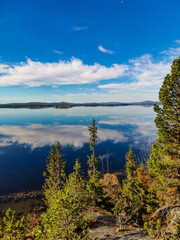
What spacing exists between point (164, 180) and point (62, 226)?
12.7 meters

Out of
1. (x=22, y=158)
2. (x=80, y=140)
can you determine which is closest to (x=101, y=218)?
(x=22, y=158)

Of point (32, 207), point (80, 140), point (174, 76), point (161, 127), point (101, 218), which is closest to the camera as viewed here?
point (174, 76)

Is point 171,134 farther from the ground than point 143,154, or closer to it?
Answer: farther from the ground

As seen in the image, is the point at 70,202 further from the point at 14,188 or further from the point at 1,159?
the point at 1,159

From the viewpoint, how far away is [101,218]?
2533 centimetres

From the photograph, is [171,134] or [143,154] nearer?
[171,134]

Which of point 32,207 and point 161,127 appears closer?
point 161,127

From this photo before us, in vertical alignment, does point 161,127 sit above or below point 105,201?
above

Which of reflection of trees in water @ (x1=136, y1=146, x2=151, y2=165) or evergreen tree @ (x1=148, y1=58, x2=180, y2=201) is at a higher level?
evergreen tree @ (x1=148, y1=58, x2=180, y2=201)

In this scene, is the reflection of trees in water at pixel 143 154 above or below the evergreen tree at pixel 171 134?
below

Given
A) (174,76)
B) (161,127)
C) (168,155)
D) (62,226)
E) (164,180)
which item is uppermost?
(174,76)

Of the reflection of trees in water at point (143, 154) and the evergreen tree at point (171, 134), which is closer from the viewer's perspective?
the evergreen tree at point (171, 134)

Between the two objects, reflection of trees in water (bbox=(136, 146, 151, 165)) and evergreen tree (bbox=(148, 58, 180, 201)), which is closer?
evergreen tree (bbox=(148, 58, 180, 201))

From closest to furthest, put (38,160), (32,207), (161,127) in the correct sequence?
(161,127)
(32,207)
(38,160)
